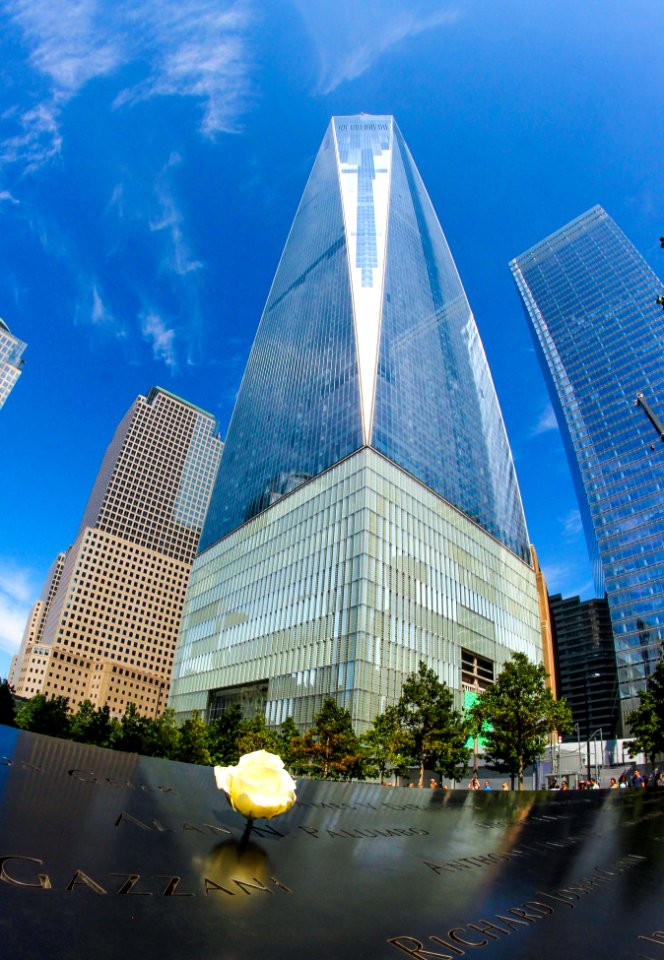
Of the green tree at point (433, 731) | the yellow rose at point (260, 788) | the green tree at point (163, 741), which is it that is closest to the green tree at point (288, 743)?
the green tree at point (433, 731)

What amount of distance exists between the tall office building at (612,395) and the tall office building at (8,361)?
168288 mm

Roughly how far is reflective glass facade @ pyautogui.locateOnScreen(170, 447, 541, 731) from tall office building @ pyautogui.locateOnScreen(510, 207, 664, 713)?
3492 cm

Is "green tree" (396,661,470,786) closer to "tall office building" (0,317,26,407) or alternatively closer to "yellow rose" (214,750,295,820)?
"yellow rose" (214,750,295,820)

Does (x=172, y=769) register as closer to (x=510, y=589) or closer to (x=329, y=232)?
(x=510, y=589)

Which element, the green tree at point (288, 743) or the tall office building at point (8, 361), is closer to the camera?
the green tree at point (288, 743)

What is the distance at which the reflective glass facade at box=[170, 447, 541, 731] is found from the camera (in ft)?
190

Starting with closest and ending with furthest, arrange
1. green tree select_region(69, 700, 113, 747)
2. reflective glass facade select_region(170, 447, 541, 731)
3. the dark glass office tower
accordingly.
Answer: reflective glass facade select_region(170, 447, 541, 731)
green tree select_region(69, 700, 113, 747)
the dark glass office tower

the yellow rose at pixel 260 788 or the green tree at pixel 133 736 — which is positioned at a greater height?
the green tree at pixel 133 736

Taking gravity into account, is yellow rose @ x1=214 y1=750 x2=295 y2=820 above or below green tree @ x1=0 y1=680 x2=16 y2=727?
below

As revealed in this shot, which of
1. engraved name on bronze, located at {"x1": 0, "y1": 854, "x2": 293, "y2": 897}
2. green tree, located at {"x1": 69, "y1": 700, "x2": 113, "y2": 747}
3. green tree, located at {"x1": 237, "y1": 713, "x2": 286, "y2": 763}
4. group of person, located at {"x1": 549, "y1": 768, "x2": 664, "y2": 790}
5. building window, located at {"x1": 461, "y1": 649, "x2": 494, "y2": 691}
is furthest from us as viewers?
building window, located at {"x1": 461, "y1": 649, "x2": 494, "y2": 691}

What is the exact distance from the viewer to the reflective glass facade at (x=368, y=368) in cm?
7750

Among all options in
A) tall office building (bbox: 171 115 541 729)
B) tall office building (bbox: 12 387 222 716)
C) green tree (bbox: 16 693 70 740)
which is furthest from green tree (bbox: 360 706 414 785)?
tall office building (bbox: 12 387 222 716)

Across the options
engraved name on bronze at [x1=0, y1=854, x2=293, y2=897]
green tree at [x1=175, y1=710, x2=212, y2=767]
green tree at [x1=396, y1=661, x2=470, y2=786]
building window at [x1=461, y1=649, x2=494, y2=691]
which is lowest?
engraved name on bronze at [x1=0, y1=854, x2=293, y2=897]

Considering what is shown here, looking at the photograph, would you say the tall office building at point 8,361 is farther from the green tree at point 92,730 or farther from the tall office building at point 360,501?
the green tree at point 92,730
